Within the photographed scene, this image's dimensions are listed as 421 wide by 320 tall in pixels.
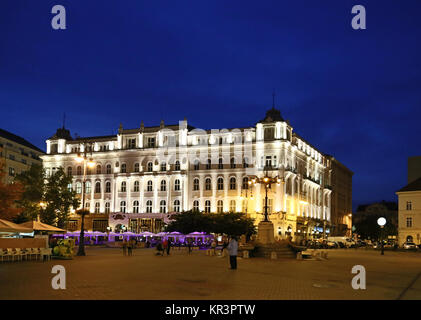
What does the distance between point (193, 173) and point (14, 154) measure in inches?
1390

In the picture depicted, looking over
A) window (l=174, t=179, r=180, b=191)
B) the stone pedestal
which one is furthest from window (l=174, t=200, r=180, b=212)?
the stone pedestal

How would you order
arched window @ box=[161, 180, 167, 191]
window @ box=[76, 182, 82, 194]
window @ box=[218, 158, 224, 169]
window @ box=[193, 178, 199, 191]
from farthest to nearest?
window @ box=[76, 182, 82, 194], arched window @ box=[161, 180, 167, 191], window @ box=[193, 178, 199, 191], window @ box=[218, 158, 224, 169]

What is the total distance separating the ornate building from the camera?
7275cm

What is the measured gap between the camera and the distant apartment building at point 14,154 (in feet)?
283

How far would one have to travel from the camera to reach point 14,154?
3536 inches

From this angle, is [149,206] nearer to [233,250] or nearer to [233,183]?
[233,183]

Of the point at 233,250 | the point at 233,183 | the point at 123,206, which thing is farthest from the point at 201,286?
the point at 123,206

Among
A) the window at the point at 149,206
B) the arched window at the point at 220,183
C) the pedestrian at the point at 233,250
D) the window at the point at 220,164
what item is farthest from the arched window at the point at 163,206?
the pedestrian at the point at 233,250

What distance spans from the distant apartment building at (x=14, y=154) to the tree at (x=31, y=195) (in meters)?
29.8

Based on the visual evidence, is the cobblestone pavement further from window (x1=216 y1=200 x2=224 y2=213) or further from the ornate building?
window (x1=216 y1=200 x2=224 y2=213)

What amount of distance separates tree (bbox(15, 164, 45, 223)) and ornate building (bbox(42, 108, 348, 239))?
1523 cm
